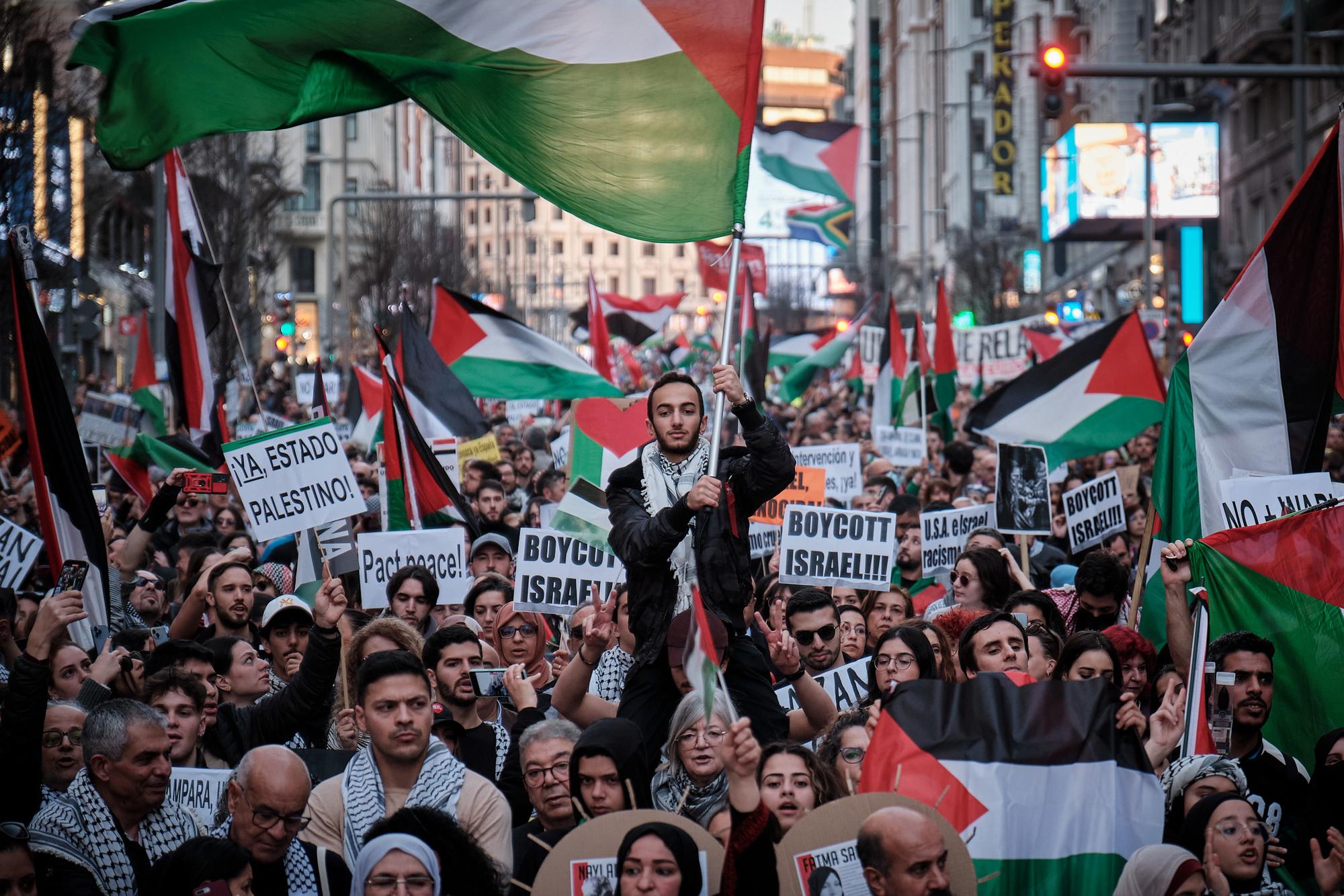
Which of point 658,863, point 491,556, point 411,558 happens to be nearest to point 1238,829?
point 658,863

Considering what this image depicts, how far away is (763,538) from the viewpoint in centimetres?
1152

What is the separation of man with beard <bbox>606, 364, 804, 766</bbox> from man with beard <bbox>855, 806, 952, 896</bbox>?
1506 millimetres

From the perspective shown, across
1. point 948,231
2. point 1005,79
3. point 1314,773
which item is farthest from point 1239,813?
point 948,231

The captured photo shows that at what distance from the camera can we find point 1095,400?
12406 millimetres

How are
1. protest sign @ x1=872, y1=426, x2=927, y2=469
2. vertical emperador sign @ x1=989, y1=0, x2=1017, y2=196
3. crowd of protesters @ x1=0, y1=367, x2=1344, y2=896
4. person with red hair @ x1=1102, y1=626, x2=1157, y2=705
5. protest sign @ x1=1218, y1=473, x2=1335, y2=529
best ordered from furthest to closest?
vertical emperador sign @ x1=989, y1=0, x2=1017, y2=196
protest sign @ x1=872, y1=426, x2=927, y2=469
protest sign @ x1=1218, y1=473, x2=1335, y2=529
person with red hair @ x1=1102, y1=626, x2=1157, y2=705
crowd of protesters @ x1=0, y1=367, x2=1344, y2=896

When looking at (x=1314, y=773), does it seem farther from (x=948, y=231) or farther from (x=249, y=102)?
(x=948, y=231)

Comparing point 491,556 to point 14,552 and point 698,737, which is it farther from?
point 698,737

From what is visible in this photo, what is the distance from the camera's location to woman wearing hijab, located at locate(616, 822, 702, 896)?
15.5 feet

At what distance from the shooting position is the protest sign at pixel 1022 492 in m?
11.1

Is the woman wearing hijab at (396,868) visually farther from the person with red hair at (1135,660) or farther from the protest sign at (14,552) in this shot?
the protest sign at (14,552)

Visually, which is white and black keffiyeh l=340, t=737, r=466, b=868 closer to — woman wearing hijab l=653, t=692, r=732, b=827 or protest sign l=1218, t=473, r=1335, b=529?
woman wearing hijab l=653, t=692, r=732, b=827

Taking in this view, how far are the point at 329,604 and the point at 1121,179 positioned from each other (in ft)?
162

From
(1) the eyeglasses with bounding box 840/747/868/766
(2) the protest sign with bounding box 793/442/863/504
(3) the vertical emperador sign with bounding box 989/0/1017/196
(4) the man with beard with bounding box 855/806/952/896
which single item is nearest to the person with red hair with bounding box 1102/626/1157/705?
(1) the eyeglasses with bounding box 840/747/868/766

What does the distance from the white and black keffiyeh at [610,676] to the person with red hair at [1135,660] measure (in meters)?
1.97
